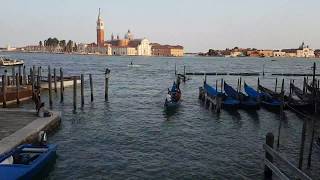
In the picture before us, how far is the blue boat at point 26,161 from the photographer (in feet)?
41.9

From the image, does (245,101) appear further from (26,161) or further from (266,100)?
(26,161)

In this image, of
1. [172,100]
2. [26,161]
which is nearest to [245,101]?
[172,100]

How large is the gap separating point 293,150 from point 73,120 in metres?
13.2

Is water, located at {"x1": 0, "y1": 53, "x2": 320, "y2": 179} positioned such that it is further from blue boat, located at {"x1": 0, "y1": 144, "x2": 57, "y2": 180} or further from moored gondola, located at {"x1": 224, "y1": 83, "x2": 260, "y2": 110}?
blue boat, located at {"x1": 0, "y1": 144, "x2": 57, "y2": 180}

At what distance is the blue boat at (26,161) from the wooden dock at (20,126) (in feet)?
2.97

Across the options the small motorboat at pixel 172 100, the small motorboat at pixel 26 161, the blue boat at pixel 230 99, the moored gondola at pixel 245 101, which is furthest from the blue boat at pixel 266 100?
the small motorboat at pixel 26 161

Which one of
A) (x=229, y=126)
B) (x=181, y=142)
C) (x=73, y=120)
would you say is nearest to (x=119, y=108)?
(x=73, y=120)

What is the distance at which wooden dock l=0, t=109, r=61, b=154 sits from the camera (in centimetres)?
1678

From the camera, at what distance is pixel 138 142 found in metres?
21.0

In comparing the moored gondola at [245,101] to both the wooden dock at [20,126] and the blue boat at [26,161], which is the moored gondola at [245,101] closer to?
the wooden dock at [20,126]

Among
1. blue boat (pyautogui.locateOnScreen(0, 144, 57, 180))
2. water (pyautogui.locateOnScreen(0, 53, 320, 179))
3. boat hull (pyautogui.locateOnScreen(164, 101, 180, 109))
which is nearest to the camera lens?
blue boat (pyautogui.locateOnScreen(0, 144, 57, 180))

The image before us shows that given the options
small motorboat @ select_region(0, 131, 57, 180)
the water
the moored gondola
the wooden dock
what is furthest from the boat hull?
small motorboat @ select_region(0, 131, 57, 180)

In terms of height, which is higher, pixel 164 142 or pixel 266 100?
pixel 266 100

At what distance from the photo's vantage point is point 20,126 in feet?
64.4
